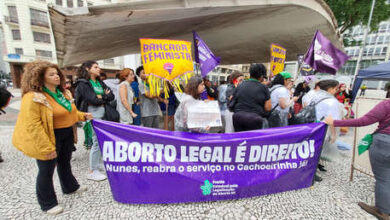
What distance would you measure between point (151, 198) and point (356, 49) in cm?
5918

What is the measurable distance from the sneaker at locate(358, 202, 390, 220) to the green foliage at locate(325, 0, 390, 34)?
10.9 metres

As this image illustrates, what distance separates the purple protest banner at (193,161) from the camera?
2.04 meters

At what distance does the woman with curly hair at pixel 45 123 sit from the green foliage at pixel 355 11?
1274 cm

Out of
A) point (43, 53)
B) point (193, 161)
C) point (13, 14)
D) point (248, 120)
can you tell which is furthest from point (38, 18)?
point (248, 120)

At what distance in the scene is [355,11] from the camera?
9266mm

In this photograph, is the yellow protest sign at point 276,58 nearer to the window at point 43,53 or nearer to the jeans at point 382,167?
the jeans at point 382,167

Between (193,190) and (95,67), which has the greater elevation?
(95,67)

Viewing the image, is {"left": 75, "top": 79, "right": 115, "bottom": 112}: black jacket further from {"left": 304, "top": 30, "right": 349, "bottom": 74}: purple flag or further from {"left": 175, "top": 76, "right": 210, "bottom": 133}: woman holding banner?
{"left": 304, "top": 30, "right": 349, "bottom": 74}: purple flag

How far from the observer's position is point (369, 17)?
955 cm

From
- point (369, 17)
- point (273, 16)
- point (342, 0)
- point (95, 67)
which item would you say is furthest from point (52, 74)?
point (369, 17)

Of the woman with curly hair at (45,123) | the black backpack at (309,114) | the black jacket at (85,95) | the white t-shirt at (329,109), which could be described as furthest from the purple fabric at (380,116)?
the black jacket at (85,95)

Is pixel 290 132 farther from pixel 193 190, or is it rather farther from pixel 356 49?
pixel 356 49

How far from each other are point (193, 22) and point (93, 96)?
2199mm

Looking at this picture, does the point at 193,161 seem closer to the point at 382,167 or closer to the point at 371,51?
the point at 382,167
